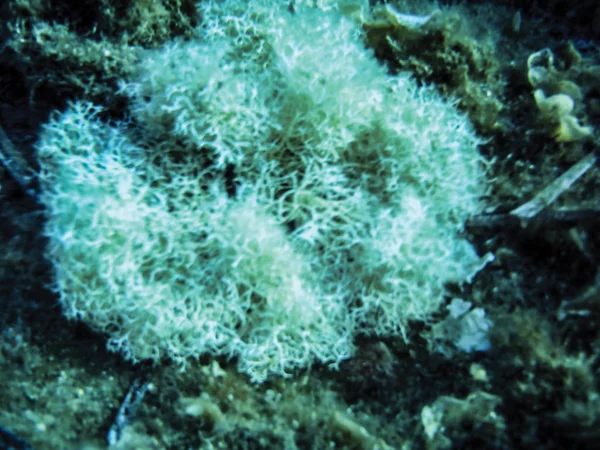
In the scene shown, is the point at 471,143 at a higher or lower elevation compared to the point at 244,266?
higher

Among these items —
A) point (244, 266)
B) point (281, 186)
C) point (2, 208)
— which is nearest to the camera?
point (244, 266)

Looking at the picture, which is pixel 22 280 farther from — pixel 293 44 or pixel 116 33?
pixel 293 44

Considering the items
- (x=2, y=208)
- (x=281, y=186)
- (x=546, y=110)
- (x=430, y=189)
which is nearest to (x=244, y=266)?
(x=281, y=186)

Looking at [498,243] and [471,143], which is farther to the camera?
[471,143]

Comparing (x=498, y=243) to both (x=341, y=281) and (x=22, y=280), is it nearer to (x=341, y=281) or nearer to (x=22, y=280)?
(x=341, y=281)

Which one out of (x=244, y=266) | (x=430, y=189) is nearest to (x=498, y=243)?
(x=430, y=189)

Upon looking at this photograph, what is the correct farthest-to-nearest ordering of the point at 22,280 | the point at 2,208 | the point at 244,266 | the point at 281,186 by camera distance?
the point at 2,208, the point at 22,280, the point at 281,186, the point at 244,266

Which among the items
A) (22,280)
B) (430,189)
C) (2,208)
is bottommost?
(22,280)
